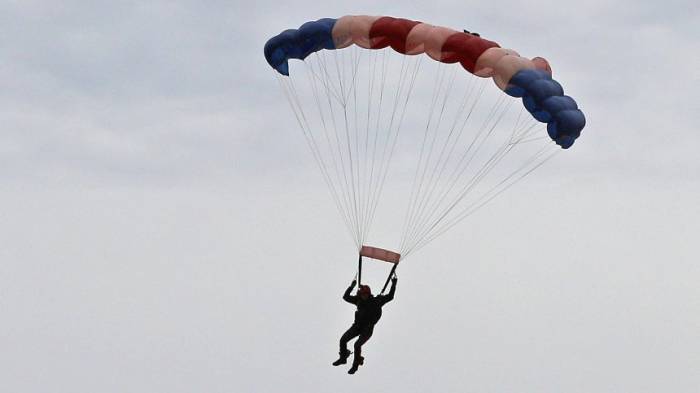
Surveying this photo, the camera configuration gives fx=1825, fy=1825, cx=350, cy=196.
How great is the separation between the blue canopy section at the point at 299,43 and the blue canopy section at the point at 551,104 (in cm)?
371

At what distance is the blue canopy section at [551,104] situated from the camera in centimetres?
3155

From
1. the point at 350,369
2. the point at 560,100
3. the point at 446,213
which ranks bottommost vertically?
the point at 350,369

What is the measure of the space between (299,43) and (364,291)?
5018 mm

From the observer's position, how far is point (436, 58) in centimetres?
3259

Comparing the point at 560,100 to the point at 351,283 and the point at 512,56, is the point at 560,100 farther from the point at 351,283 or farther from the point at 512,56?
the point at 351,283

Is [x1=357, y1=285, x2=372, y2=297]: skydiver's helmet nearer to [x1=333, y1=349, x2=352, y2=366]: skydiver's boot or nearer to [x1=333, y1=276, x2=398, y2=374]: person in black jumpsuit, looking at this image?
[x1=333, y1=276, x2=398, y2=374]: person in black jumpsuit

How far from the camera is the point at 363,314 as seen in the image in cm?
3203

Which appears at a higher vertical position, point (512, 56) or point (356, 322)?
point (512, 56)

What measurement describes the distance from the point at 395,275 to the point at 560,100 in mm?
4192

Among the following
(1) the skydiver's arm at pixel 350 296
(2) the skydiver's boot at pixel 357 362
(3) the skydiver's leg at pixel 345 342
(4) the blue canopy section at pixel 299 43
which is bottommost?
(2) the skydiver's boot at pixel 357 362

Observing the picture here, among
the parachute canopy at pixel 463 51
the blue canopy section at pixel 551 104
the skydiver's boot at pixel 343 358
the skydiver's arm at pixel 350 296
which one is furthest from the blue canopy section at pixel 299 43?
the skydiver's boot at pixel 343 358

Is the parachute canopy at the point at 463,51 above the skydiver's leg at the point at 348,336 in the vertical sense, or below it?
above

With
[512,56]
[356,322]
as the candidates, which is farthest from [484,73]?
[356,322]

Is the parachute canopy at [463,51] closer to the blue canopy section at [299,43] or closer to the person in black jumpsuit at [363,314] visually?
the blue canopy section at [299,43]
